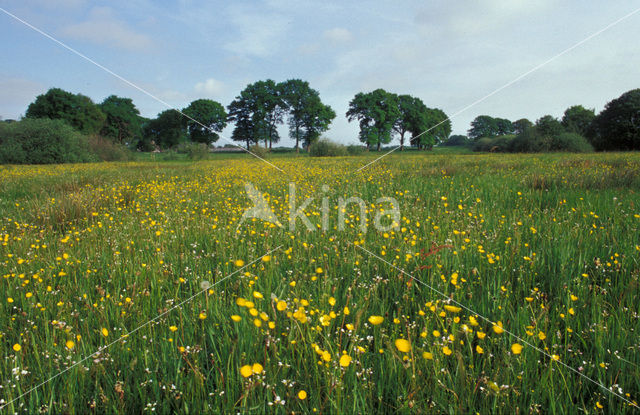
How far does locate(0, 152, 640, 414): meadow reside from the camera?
134 cm

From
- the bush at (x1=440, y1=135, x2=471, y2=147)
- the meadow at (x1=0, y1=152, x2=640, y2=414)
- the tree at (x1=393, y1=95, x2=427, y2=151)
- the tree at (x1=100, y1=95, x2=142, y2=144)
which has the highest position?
the tree at (x1=100, y1=95, x2=142, y2=144)

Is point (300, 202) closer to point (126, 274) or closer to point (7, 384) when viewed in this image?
point (126, 274)

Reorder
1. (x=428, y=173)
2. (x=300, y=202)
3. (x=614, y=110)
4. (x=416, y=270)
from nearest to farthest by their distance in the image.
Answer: (x=416, y=270) < (x=300, y=202) < (x=428, y=173) < (x=614, y=110)

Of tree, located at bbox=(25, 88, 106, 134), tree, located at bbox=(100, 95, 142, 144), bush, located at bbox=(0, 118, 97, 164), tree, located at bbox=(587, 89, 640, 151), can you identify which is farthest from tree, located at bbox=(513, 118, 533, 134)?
tree, located at bbox=(100, 95, 142, 144)

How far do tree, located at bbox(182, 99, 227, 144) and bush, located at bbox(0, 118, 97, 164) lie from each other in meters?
14.0

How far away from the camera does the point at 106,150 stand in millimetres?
29125

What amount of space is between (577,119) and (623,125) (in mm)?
16946

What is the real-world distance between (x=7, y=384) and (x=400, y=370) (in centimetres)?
176

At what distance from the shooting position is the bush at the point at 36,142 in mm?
20109

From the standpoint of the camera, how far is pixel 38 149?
20.8m

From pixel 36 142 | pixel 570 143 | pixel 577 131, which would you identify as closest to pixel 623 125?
pixel 570 143

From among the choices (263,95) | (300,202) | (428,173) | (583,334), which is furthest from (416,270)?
(263,95)

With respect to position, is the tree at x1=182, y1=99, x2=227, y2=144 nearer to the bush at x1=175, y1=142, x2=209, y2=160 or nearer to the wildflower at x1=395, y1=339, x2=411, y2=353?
the bush at x1=175, y1=142, x2=209, y2=160

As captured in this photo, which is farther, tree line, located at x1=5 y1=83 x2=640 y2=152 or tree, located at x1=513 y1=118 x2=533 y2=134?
tree, located at x1=513 y1=118 x2=533 y2=134
